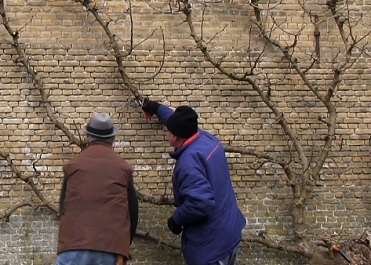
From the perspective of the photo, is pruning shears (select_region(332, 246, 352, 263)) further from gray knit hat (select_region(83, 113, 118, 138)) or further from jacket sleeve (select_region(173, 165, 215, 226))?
gray knit hat (select_region(83, 113, 118, 138))

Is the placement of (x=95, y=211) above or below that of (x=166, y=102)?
below

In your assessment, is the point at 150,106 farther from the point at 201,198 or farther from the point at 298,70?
the point at 201,198

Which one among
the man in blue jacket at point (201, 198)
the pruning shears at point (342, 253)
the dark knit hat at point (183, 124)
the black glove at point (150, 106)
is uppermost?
the dark knit hat at point (183, 124)

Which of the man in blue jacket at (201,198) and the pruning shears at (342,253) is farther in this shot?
the pruning shears at (342,253)

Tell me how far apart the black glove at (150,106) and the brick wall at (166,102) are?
205 millimetres

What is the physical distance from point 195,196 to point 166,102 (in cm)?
227

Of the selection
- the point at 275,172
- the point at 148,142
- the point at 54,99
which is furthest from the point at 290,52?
the point at 54,99

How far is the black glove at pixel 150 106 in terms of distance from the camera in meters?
5.93

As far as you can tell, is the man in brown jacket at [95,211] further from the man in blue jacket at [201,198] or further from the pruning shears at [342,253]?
the pruning shears at [342,253]

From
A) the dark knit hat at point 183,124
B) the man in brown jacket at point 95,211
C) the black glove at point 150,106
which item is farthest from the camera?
the black glove at point 150,106

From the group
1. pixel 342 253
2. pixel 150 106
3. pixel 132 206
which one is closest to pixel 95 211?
pixel 132 206

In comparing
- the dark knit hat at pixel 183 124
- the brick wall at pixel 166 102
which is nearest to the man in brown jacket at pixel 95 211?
the dark knit hat at pixel 183 124

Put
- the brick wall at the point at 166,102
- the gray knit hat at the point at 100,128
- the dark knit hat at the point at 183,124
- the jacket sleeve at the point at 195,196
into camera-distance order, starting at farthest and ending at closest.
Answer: the brick wall at the point at 166,102
the dark knit hat at the point at 183,124
the jacket sleeve at the point at 195,196
the gray knit hat at the point at 100,128

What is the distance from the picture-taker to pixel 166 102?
6289mm
